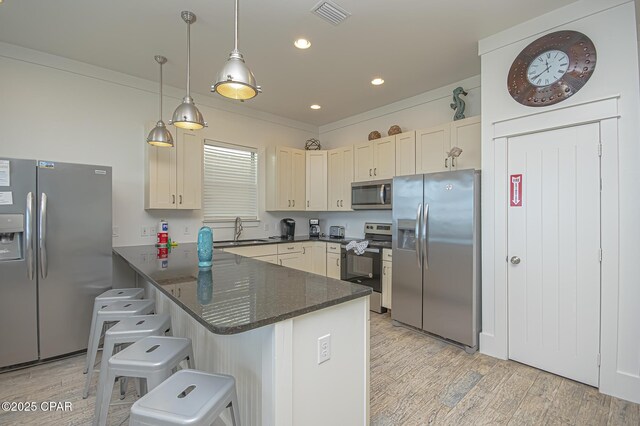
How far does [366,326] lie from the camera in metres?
1.64

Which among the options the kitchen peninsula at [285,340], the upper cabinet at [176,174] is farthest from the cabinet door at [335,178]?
the kitchen peninsula at [285,340]

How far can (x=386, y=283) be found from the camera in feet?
12.6

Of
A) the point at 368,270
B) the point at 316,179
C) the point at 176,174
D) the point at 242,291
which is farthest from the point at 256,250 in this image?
the point at 242,291

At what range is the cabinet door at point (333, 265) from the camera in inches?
176

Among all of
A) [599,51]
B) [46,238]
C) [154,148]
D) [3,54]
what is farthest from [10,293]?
[599,51]

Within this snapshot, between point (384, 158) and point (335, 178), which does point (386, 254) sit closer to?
point (384, 158)

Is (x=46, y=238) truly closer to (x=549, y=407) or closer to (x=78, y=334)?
(x=78, y=334)

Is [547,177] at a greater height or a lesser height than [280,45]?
lesser

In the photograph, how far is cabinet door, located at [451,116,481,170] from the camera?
129 inches

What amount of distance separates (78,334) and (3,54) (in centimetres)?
277

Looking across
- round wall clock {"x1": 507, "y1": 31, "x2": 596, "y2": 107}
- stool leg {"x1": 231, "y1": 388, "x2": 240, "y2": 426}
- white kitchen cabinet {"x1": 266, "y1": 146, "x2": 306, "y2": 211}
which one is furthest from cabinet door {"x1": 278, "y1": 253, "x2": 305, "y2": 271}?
round wall clock {"x1": 507, "y1": 31, "x2": 596, "y2": 107}

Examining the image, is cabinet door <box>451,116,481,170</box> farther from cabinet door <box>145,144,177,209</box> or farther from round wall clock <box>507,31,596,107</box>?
cabinet door <box>145,144,177,209</box>

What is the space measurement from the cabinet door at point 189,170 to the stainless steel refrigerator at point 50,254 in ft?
2.71

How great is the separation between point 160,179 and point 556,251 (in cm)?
402
